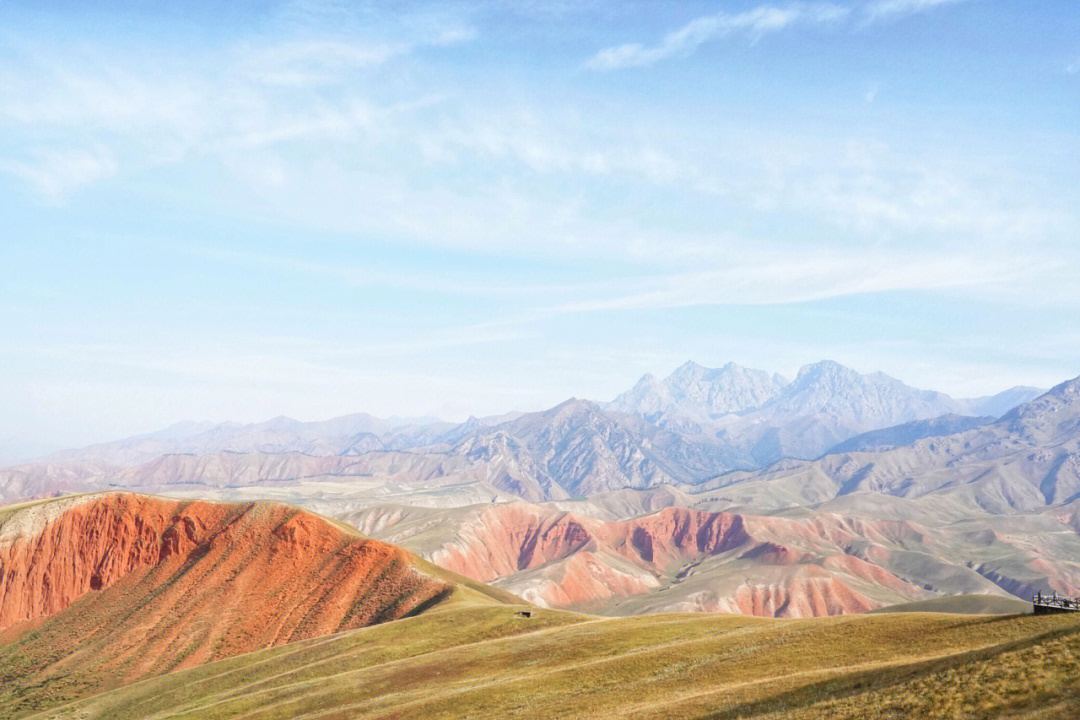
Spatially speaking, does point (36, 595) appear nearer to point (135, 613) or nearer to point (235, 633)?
point (135, 613)

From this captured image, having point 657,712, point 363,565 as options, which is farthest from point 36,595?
point 657,712

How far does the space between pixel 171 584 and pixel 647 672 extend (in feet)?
380

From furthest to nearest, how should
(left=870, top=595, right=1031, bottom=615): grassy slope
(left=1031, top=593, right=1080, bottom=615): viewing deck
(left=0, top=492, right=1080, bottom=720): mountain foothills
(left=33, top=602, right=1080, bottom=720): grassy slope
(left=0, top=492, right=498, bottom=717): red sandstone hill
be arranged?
(left=870, top=595, right=1031, bottom=615): grassy slope, (left=0, top=492, right=498, bottom=717): red sandstone hill, (left=1031, top=593, right=1080, bottom=615): viewing deck, (left=0, top=492, right=1080, bottom=720): mountain foothills, (left=33, top=602, right=1080, bottom=720): grassy slope

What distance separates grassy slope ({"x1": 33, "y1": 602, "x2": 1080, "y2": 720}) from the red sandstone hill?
88.8ft

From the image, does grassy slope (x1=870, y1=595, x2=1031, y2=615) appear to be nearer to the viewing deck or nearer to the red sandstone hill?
the red sandstone hill

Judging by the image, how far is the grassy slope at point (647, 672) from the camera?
28.8m

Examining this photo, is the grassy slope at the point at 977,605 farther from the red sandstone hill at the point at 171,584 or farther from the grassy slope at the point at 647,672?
the grassy slope at the point at 647,672

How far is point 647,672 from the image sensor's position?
159ft

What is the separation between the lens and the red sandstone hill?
119312mm

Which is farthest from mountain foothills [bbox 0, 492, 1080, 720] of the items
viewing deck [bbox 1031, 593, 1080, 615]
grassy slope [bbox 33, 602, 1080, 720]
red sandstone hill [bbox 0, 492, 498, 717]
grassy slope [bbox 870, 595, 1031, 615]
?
viewing deck [bbox 1031, 593, 1080, 615]

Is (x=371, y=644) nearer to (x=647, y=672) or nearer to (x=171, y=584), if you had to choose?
(x=647, y=672)

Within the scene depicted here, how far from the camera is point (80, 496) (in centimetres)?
15275

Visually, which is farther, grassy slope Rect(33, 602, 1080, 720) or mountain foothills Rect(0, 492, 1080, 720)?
mountain foothills Rect(0, 492, 1080, 720)

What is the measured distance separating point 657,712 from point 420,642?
52315mm
